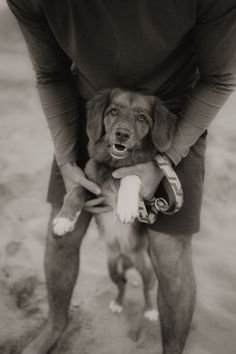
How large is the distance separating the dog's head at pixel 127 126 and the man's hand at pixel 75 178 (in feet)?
0.42

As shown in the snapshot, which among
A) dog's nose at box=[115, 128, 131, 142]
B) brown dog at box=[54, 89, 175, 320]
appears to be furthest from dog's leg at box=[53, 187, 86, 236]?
dog's nose at box=[115, 128, 131, 142]

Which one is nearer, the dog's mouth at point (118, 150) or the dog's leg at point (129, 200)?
the dog's leg at point (129, 200)

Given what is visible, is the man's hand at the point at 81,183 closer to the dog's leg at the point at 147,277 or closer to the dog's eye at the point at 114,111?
the dog's eye at the point at 114,111

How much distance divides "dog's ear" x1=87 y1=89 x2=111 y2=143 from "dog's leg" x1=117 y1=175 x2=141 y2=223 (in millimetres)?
291

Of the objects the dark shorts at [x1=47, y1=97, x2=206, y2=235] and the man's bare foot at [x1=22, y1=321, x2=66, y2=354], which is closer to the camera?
the dark shorts at [x1=47, y1=97, x2=206, y2=235]

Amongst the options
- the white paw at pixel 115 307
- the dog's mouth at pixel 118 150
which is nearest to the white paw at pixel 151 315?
the white paw at pixel 115 307

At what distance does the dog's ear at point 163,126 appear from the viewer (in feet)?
7.02

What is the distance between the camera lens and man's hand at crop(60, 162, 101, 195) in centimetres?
224

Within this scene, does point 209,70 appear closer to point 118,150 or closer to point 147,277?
point 118,150

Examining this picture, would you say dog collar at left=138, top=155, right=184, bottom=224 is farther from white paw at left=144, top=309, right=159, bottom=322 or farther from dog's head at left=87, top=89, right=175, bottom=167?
white paw at left=144, top=309, right=159, bottom=322

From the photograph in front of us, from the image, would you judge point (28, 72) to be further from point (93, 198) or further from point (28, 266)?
point (93, 198)

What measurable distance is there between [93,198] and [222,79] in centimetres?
87

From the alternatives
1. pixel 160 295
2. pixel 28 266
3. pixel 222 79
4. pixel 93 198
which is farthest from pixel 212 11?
pixel 28 266

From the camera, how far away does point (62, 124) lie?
7.38ft
